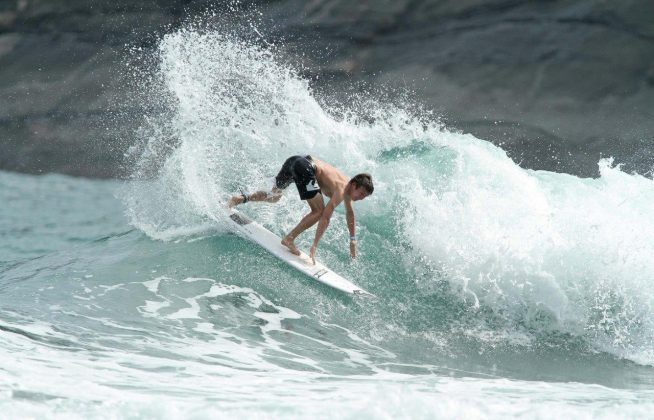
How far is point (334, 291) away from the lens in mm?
7719

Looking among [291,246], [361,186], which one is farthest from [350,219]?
[291,246]

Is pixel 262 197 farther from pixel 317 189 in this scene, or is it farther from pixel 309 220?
pixel 317 189

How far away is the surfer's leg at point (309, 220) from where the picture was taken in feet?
26.3

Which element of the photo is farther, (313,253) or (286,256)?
(286,256)

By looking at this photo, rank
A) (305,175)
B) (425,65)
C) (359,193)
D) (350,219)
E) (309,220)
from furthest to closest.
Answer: (425,65), (309,220), (305,175), (350,219), (359,193)

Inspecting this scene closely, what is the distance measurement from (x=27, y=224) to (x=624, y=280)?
9.82m

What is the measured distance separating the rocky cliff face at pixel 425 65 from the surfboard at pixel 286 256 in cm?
979

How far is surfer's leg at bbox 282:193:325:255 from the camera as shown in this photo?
8.03m

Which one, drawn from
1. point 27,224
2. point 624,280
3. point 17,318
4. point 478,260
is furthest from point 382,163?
point 27,224

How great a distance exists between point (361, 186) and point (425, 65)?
39.6 ft

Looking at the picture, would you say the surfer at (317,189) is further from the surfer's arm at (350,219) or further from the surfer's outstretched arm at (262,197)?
the surfer's outstretched arm at (262,197)

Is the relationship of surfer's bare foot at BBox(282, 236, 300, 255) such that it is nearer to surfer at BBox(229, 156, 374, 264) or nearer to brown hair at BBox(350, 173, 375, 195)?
surfer at BBox(229, 156, 374, 264)

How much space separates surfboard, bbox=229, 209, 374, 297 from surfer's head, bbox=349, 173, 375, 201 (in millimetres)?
1064

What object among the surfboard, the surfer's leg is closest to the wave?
the surfboard
